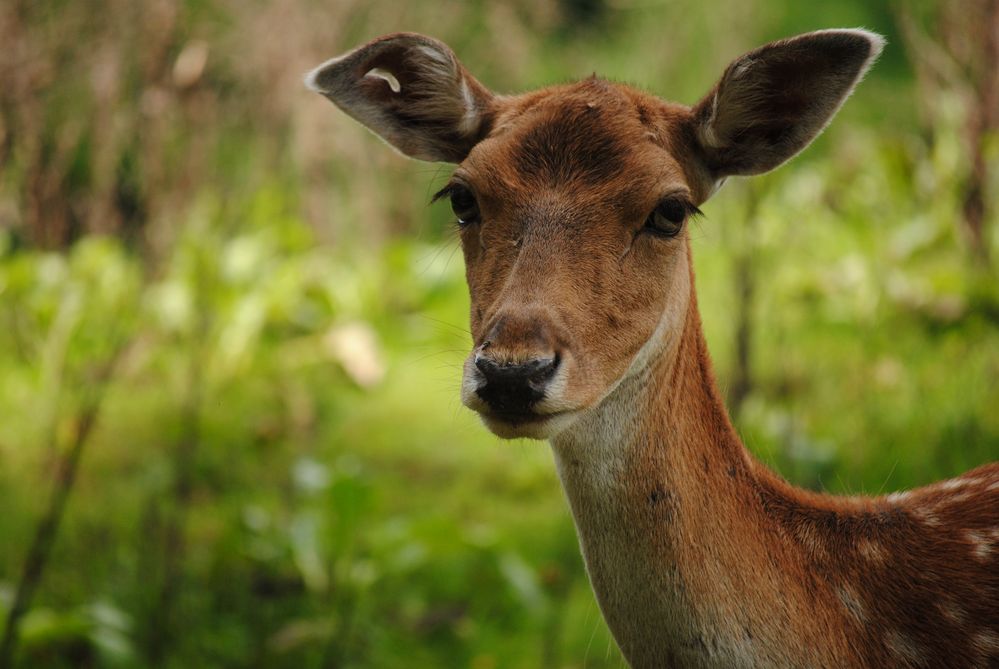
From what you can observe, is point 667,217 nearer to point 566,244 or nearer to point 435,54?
point 566,244

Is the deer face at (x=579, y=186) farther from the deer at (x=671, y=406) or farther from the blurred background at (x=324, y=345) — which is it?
the blurred background at (x=324, y=345)

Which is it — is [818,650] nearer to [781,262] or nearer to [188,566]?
[188,566]

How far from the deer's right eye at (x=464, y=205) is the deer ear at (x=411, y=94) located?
32 centimetres

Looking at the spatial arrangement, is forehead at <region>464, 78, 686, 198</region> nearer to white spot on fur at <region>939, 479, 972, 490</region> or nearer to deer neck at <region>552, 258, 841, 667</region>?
deer neck at <region>552, 258, 841, 667</region>

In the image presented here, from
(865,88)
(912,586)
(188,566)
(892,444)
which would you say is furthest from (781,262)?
(912,586)

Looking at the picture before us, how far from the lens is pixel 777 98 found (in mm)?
2873

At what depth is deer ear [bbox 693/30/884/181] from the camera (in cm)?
272

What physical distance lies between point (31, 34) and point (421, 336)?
9.95 ft

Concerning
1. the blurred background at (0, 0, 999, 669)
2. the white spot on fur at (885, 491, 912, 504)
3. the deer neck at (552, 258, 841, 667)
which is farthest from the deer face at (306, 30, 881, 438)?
the white spot on fur at (885, 491, 912, 504)

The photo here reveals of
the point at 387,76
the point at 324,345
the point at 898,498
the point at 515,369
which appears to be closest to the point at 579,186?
the point at 515,369

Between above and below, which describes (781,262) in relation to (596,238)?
below

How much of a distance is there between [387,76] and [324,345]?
3.72m

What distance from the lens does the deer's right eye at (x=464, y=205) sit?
2.81 metres

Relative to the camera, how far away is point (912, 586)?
2.57 metres
